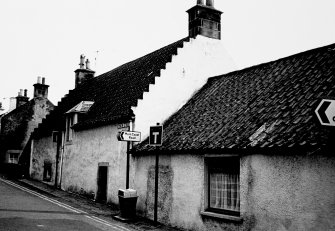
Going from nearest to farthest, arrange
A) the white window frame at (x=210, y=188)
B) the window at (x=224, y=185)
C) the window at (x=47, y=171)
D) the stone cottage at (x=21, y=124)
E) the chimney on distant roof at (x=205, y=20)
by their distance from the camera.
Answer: the white window frame at (x=210, y=188), the window at (x=224, y=185), the chimney on distant roof at (x=205, y=20), the window at (x=47, y=171), the stone cottage at (x=21, y=124)

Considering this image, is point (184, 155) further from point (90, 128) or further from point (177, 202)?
point (90, 128)

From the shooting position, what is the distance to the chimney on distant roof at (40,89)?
Answer: 1417 inches

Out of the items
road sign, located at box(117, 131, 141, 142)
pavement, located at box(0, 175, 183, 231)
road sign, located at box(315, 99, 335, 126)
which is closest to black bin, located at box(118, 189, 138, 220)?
pavement, located at box(0, 175, 183, 231)

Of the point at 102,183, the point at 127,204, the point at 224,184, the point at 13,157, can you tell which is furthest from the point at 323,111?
the point at 13,157

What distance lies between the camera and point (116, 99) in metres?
18.6

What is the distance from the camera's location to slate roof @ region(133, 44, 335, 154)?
907 centimetres

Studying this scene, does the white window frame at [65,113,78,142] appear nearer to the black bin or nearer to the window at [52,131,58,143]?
the window at [52,131,58,143]

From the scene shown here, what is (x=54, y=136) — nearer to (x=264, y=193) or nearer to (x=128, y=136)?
(x=128, y=136)

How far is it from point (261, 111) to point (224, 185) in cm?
249

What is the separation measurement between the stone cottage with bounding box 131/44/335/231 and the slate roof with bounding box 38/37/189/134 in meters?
2.56

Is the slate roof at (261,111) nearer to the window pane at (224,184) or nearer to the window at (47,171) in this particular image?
the window pane at (224,184)

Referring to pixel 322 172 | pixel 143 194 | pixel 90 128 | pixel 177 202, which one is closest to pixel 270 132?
pixel 322 172

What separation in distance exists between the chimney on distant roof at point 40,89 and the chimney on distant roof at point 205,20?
72.8 feet

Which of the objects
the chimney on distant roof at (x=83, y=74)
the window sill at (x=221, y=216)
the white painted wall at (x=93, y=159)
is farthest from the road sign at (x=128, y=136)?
the chimney on distant roof at (x=83, y=74)
